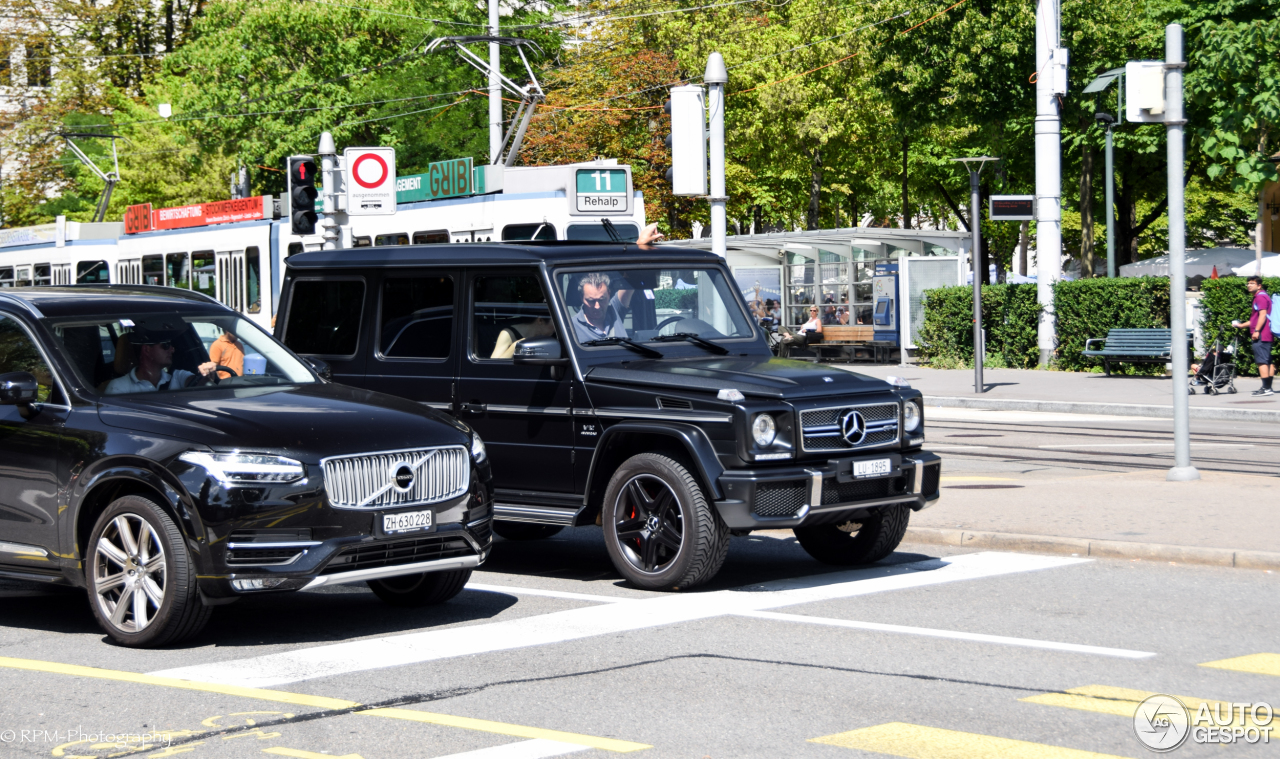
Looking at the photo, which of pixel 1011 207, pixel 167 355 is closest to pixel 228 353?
pixel 167 355

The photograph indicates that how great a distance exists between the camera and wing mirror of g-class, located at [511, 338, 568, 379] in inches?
346

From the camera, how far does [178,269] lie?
32844 millimetres

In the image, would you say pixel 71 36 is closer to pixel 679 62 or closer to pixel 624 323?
pixel 679 62

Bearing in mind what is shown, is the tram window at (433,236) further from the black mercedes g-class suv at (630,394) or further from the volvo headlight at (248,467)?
the volvo headlight at (248,467)

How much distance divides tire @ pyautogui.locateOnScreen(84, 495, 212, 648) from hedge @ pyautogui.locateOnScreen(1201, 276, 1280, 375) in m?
20.9

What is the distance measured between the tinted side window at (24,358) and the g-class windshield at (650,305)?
2.82 meters

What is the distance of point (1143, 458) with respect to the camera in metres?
15.0

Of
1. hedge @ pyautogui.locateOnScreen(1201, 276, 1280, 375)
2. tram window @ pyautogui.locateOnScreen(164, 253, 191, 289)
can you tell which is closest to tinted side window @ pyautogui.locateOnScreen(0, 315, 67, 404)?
hedge @ pyautogui.locateOnScreen(1201, 276, 1280, 375)

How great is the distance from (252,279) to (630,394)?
23.2 meters

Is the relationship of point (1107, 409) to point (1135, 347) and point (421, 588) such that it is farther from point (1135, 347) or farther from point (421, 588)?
point (421, 588)

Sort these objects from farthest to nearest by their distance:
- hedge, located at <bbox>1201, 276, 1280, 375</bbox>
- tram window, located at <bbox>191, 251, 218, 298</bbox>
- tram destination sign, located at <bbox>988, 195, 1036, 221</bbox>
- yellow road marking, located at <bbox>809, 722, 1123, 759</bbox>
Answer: tram window, located at <bbox>191, 251, 218, 298</bbox>, hedge, located at <bbox>1201, 276, 1280, 375</bbox>, tram destination sign, located at <bbox>988, 195, 1036, 221</bbox>, yellow road marking, located at <bbox>809, 722, 1123, 759</bbox>

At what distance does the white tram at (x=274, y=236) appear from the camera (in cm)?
2259

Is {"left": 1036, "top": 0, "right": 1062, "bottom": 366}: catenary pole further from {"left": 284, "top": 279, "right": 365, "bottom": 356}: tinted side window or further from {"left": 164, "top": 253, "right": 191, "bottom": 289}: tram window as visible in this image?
{"left": 284, "top": 279, "right": 365, "bottom": 356}: tinted side window

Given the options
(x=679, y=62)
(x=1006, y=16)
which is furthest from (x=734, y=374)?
(x=679, y=62)
